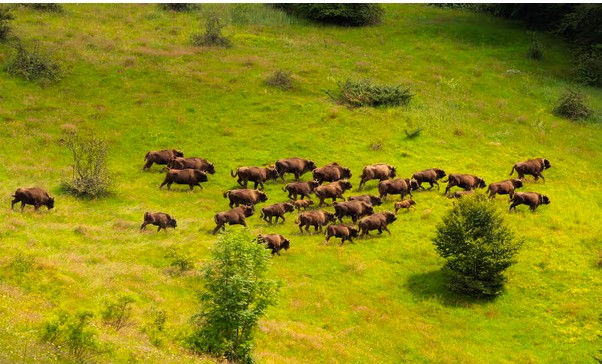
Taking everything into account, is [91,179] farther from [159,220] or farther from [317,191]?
[317,191]

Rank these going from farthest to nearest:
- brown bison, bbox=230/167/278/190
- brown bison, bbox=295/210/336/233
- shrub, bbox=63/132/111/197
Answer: brown bison, bbox=230/167/278/190 < shrub, bbox=63/132/111/197 < brown bison, bbox=295/210/336/233

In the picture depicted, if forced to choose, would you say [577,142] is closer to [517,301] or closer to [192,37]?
[517,301]

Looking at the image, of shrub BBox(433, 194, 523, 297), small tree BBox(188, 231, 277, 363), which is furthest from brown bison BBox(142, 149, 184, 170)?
small tree BBox(188, 231, 277, 363)

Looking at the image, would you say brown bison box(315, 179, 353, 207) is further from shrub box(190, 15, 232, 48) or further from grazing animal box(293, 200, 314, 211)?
shrub box(190, 15, 232, 48)

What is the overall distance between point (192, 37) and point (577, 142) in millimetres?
43310

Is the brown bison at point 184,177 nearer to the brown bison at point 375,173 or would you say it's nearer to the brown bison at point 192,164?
the brown bison at point 192,164

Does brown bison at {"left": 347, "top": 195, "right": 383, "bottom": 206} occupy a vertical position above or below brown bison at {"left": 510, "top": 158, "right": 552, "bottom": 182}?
below

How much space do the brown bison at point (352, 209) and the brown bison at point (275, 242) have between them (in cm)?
523

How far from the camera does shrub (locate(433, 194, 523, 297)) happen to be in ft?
102

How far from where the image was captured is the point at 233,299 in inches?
868

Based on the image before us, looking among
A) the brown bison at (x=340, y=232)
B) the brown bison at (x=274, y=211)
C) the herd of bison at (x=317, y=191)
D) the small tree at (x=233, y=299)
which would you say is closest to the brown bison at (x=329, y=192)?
the herd of bison at (x=317, y=191)

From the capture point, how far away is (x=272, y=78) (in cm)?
6381

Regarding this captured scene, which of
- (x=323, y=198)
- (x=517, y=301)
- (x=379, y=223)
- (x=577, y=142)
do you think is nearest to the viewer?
(x=517, y=301)

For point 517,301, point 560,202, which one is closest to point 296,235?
point 517,301
